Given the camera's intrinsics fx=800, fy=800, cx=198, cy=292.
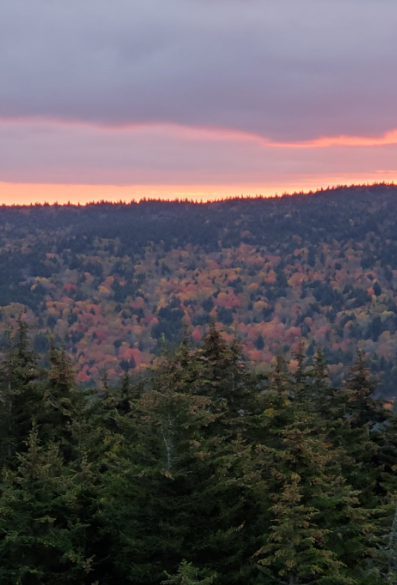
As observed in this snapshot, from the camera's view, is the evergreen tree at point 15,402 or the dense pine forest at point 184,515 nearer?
the dense pine forest at point 184,515

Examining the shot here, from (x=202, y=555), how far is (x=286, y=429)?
3443mm

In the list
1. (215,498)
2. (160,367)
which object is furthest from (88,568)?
(160,367)

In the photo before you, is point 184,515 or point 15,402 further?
point 15,402

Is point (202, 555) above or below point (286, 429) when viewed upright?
below

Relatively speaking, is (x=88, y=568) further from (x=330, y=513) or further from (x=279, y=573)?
(x=330, y=513)

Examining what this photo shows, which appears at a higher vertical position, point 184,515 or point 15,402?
point 15,402

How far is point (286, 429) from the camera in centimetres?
1697

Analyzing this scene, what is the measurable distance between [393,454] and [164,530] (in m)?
18.6

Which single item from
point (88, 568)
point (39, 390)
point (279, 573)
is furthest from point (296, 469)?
point (39, 390)

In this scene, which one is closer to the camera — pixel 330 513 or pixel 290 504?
pixel 290 504

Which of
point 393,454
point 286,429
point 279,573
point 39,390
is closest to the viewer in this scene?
point 279,573

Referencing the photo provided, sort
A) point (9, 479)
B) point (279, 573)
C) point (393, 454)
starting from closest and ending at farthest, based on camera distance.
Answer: point (279, 573) < point (9, 479) < point (393, 454)

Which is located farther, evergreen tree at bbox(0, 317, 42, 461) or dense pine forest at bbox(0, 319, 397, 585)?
evergreen tree at bbox(0, 317, 42, 461)

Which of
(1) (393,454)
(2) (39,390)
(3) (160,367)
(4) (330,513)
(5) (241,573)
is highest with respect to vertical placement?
(3) (160,367)
